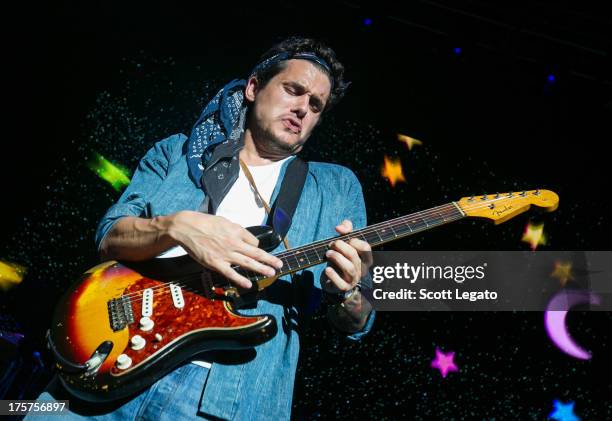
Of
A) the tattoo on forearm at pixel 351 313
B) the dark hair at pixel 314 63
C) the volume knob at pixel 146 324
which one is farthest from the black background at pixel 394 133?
the volume knob at pixel 146 324

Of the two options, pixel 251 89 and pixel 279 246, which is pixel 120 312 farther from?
pixel 251 89

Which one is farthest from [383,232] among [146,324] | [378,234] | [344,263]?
[146,324]

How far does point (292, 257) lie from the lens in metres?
1.48

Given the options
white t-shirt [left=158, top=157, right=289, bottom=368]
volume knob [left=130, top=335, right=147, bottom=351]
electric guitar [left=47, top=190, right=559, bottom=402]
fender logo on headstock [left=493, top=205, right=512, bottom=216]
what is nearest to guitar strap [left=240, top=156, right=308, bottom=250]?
white t-shirt [left=158, top=157, right=289, bottom=368]

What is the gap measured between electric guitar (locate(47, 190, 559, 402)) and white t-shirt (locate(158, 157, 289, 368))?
21 cm

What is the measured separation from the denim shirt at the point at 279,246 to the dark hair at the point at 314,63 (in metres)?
0.51

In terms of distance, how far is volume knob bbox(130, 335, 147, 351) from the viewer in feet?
3.94

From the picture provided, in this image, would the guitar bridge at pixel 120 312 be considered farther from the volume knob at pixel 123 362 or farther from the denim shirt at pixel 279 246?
the denim shirt at pixel 279 246

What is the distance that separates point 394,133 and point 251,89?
3.04 ft

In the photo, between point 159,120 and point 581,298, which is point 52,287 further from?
point 581,298

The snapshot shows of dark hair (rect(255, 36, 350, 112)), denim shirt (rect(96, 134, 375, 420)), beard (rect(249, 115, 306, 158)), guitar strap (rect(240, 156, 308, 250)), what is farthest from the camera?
dark hair (rect(255, 36, 350, 112))

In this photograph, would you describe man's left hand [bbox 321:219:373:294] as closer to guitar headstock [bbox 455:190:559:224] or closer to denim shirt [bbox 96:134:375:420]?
denim shirt [bbox 96:134:375:420]

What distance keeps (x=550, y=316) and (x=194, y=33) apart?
2815mm

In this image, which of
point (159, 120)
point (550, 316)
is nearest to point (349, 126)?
point (159, 120)
